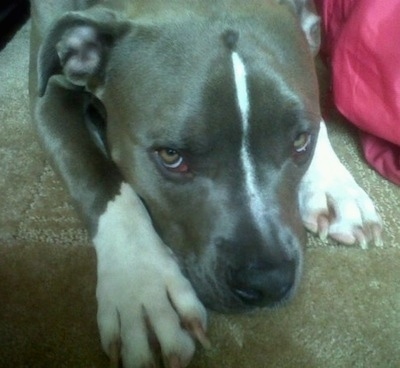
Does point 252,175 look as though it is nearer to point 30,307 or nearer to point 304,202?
point 304,202

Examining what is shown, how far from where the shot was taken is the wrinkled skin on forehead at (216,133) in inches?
57.2

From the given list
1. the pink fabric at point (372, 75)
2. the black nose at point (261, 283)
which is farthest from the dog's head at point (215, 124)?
→ the pink fabric at point (372, 75)

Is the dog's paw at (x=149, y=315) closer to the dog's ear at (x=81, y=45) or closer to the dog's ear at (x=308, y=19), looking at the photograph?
the dog's ear at (x=81, y=45)

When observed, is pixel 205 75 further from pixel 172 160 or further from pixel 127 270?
pixel 127 270

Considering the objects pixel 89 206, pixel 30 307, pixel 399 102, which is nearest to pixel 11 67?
pixel 89 206

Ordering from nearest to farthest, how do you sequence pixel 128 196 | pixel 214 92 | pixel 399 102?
pixel 214 92, pixel 128 196, pixel 399 102

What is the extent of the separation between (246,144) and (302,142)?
0.19m

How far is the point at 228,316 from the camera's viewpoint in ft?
4.98

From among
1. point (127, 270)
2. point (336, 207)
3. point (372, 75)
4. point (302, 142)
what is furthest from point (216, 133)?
point (372, 75)

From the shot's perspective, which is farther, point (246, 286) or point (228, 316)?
point (228, 316)

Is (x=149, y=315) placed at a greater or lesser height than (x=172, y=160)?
lesser

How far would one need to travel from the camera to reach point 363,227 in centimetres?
171

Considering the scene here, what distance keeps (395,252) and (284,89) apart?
1.70 feet

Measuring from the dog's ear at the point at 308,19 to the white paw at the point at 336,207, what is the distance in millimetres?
316
